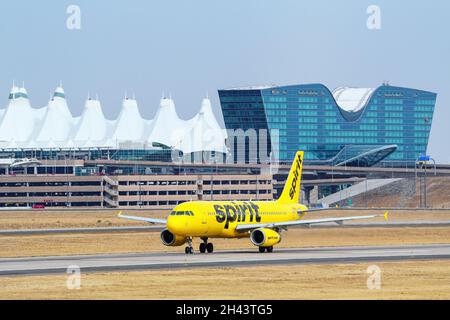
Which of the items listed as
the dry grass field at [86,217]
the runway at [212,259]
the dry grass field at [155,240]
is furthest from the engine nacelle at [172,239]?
the dry grass field at [86,217]

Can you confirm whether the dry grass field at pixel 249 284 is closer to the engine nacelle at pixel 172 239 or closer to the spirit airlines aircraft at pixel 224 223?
the spirit airlines aircraft at pixel 224 223

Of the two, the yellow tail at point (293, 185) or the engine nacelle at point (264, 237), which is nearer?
the engine nacelle at point (264, 237)

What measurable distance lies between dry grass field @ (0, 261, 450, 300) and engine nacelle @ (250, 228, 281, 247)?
1399 centimetres

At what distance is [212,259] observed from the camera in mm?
61250

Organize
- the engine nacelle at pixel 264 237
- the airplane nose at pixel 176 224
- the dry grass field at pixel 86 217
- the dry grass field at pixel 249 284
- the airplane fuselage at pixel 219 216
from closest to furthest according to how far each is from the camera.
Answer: the dry grass field at pixel 249 284
the airplane nose at pixel 176 224
the airplane fuselage at pixel 219 216
the engine nacelle at pixel 264 237
the dry grass field at pixel 86 217

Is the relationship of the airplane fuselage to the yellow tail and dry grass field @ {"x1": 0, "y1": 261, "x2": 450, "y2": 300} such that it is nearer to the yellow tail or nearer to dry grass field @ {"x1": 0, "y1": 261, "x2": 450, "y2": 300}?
the yellow tail

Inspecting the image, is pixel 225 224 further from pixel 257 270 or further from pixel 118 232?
pixel 118 232

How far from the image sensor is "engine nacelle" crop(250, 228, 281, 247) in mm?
69000

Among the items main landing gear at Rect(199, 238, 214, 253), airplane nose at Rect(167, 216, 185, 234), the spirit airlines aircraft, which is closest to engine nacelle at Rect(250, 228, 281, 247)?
the spirit airlines aircraft

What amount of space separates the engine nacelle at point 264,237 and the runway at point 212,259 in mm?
730

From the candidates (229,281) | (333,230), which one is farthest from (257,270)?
(333,230)

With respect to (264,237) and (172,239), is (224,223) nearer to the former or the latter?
(264,237)

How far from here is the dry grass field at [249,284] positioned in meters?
41.2
